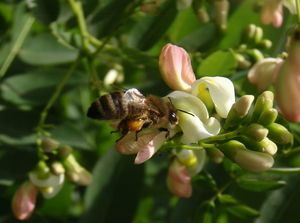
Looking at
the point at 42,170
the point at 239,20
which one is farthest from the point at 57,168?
the point at 239,20

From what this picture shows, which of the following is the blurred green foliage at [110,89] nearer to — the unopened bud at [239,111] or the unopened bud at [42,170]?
the unopened bud at [42,170]

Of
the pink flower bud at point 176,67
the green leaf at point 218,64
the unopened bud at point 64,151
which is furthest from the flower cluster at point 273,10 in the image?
the unopened bud at point 64,151

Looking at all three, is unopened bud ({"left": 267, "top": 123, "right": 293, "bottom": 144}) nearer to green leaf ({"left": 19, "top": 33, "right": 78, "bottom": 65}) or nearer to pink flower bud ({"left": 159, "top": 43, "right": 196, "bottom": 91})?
pink flower bud ({"left": 159, "top": 43, "right": 196, "bottom": 91})

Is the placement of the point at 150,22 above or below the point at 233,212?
above

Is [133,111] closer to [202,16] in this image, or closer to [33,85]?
[202,16]

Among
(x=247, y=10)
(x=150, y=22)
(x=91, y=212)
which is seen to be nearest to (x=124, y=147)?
(x=91, y=212)

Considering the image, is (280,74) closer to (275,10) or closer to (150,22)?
(275,10)

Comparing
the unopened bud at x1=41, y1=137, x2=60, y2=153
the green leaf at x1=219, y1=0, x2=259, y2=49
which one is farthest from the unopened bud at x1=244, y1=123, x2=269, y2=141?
the green leaf at x1=219, y1=0, x2=259, y2=49
